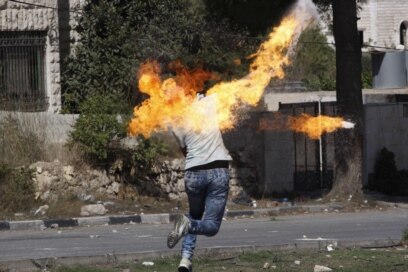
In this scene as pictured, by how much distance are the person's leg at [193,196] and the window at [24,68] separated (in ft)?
42.3

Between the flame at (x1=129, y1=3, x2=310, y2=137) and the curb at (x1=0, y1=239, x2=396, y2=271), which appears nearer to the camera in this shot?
the flame at (x1=129, y1=3, x2=310, y2=137)

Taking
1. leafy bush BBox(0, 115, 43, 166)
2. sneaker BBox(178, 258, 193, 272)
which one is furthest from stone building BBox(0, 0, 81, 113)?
sneaker BBox(178, 258, 193, 272)

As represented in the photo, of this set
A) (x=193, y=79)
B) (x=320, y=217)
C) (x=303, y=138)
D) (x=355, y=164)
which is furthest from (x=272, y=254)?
(x=303, y=138)

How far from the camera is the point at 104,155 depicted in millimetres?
19922

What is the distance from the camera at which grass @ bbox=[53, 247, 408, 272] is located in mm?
11391

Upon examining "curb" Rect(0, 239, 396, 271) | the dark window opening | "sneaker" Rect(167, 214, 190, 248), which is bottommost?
"curb" Rect(0, 239, 396, 271)

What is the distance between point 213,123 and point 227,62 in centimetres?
1317

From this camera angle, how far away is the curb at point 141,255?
11.5 meters

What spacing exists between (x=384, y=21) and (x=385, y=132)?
27.5m

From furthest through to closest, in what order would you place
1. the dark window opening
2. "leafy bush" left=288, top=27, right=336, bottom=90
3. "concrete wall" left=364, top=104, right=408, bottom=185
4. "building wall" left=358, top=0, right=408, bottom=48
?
"building wall" left=358, top=0, right=408, bottom=48 < "leafy bush" left=288, top=27, right=336, bottom=90 < the dark window opening < "concrete wall" left=364, top=104, right=408, bottom=185

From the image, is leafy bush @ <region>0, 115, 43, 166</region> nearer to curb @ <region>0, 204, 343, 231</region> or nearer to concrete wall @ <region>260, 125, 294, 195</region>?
curb @ <region>0, 204, 343, 231</region>

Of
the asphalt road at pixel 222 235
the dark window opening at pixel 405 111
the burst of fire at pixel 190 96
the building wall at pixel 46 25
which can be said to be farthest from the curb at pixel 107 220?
the building wall at pixel 46 25

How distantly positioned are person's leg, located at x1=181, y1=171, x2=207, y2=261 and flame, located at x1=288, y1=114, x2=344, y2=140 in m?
9.30

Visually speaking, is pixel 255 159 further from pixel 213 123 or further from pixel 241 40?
pixel 213 123
